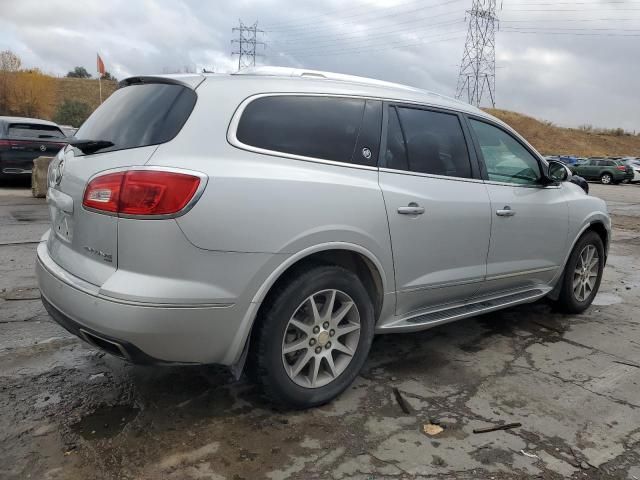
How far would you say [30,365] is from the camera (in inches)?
140

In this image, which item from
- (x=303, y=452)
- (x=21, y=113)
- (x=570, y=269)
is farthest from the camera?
(x=21, y=113)

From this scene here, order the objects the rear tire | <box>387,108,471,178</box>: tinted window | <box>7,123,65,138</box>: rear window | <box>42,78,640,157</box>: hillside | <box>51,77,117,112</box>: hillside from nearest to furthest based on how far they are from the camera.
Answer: <box>387,108,471,178</box>: tinted window
the rear tire
<box>7,123,65,138</box>: rear window
<box>51,77,117,112</box>: hillside
<box>42,78,640,157</box>: hillside

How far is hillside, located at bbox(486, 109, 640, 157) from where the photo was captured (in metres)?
81.6

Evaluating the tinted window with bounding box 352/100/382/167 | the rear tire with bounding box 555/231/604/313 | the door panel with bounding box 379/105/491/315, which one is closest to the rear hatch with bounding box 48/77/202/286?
the tinted window with bounding box 352/100/382/167

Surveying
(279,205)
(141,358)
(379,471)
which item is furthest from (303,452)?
(279,205)

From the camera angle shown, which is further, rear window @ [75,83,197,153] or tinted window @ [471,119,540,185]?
tinted window @ [471,119,540,185]

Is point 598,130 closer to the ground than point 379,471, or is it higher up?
higher up

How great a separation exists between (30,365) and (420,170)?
2.75 m

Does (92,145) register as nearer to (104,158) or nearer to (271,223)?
(104,158)

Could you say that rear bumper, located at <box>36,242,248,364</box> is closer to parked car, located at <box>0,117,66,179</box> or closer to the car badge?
the car badge

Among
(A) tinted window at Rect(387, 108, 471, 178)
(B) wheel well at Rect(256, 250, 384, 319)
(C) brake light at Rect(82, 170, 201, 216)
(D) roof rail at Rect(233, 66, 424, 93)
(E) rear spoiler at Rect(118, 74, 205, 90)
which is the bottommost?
(B) wheel well at Rect(256, 250, 384, 319)

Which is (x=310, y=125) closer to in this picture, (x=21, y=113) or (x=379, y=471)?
(x=379, y=471)

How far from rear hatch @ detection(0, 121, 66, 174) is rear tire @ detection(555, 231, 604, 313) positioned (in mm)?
10984

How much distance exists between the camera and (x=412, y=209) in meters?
3.27
